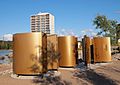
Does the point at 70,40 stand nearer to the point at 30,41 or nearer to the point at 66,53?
the point at 66,53

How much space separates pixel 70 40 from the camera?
18250 millimetres

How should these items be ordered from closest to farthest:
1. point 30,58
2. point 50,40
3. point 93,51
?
point 30,58
point 50,40
point 93,51

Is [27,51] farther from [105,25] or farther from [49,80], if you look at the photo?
[105,25]

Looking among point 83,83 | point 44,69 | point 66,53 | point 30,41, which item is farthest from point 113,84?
point 66,53

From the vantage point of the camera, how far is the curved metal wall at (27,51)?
42.6 ft

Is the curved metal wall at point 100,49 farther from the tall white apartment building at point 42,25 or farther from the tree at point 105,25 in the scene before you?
the tree at point 105,25

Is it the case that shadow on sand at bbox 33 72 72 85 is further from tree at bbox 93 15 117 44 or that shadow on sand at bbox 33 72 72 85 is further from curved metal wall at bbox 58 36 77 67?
tree at bbox 93 15 117 44

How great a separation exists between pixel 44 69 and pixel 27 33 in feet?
6.83

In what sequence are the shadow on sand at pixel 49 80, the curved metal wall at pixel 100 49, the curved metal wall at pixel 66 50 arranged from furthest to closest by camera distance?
the curved metal wall at pixel 100 49 → the curved metal wall at pixel 66 50 → the shadow on sand at pixel 49 80

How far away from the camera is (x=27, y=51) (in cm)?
1303

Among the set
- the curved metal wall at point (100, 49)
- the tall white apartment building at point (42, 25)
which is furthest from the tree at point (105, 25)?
the curved metal wall at point (100, 49)

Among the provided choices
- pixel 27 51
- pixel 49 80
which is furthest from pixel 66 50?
pixel 49 80

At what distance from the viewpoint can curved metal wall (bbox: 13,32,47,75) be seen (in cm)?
1298

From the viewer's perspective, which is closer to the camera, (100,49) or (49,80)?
(49,80)
